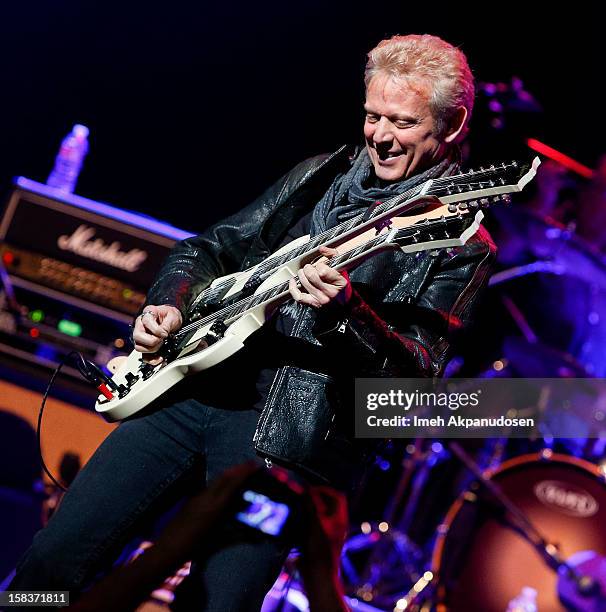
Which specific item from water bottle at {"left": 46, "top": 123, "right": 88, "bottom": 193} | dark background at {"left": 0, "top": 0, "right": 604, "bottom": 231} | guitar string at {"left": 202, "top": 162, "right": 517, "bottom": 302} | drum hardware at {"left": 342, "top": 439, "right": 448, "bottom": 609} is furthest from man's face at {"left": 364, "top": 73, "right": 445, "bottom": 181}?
dark background at {"left": 0, "top": 0, "right": 604, "bottom": 231}

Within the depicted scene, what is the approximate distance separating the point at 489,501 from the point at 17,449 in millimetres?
2736

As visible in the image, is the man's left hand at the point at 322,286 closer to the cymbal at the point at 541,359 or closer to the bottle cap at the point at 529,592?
the cymbal at the point at 541,359

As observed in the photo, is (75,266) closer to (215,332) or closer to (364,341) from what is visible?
(215,332)

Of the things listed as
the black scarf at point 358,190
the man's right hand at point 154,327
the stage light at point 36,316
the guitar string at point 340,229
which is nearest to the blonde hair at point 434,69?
the black scarf at point 358,190

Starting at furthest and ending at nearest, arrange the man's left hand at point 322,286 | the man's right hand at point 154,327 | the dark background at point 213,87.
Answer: the dark background at point 213,87 → the man's right hand at point 154,327 → the man's left hand at point 322,286

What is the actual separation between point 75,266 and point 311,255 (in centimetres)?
232

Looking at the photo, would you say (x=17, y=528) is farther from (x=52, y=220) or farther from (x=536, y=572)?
(x=536, y=572)

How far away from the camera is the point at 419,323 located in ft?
7.67

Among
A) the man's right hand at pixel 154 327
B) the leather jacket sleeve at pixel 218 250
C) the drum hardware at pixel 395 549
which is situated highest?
the leather jacket sleeve at pixel 218 250

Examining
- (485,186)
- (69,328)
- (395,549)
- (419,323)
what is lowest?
(395,549)

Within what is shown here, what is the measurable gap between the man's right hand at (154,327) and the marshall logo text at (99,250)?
182 cm

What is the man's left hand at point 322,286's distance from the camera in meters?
2.10

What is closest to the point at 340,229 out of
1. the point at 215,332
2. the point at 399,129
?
the point at 399,129

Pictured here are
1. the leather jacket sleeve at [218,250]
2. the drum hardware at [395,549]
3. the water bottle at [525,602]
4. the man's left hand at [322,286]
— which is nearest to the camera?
the man's left hand at [322,286]
